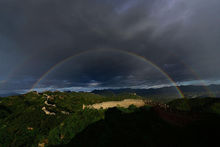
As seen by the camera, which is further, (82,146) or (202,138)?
Answer: (82,146)

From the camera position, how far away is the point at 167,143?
10148 mm

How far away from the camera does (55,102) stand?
6391 centimetres

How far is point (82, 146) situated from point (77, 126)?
571 centimetres

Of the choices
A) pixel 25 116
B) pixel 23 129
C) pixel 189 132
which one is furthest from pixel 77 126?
pixel 25 116

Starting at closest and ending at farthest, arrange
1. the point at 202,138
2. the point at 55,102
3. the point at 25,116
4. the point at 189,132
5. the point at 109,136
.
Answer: the point at 202,138 → the point at 189,132 → the point at 109,136 → the point at 25,116 → the point at 55,102

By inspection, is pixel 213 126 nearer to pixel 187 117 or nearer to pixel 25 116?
pixel 187 117

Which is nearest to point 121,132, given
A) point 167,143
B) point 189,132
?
point 167,143

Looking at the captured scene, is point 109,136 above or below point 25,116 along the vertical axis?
above

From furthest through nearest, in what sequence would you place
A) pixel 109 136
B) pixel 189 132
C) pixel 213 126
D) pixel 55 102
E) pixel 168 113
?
1. pixel 55 102
2. pixel 168 113
3. pixel 109 136
4. pixel 189 132
5. pixel 213 126

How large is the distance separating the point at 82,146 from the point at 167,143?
10482mm

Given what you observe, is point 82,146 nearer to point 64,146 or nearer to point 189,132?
point 64,146

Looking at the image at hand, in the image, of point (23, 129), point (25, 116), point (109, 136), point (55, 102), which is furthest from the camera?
point (55, 102)

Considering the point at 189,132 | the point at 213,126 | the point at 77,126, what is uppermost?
the point at 213,126

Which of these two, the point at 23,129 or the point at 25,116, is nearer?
the point at 23,129
